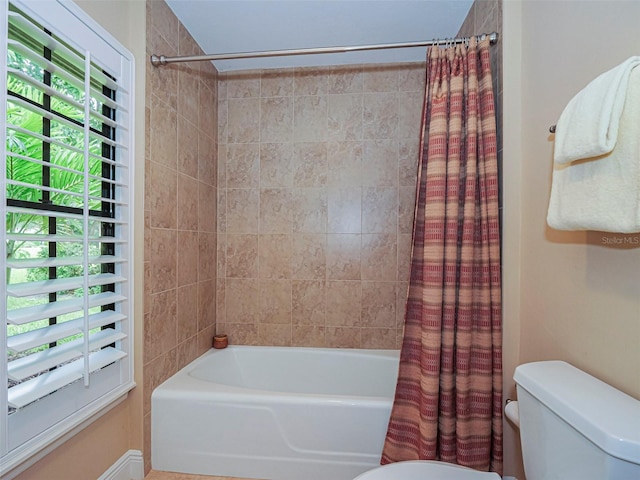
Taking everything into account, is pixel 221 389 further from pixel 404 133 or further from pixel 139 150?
pixel 404 133

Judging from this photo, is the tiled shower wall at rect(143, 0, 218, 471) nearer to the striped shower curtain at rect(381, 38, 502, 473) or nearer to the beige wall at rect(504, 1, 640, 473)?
the striped shower curtain at rect(381, 38, 502, 473)

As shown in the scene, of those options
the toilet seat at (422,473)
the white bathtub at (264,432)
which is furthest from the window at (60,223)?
the toilet seat at (422,473)

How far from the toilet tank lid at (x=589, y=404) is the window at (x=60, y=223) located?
1.48 m

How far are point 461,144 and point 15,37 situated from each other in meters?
1.68

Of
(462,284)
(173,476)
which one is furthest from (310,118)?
(173,476)

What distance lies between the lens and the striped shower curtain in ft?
4.60

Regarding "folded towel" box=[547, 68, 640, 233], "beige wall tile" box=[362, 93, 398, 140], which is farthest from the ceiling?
"folded towel" box=[547, 68, 640, 233]

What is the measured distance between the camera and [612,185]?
76 centimetres

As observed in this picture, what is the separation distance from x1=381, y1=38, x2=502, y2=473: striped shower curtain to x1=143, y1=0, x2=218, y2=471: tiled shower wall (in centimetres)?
131

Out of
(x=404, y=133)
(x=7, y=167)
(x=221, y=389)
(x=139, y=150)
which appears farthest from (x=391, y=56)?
(x=221, y=389)

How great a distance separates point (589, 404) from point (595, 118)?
679 millimetres

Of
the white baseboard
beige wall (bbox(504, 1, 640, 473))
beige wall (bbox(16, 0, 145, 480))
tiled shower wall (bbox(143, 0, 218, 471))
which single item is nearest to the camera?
beige wall (bbox(504, 1, 640, 473))

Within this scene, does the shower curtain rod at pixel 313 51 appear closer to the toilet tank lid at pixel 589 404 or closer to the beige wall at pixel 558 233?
the beige wall at pixel 558 233

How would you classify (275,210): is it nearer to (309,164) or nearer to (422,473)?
(309,164)
